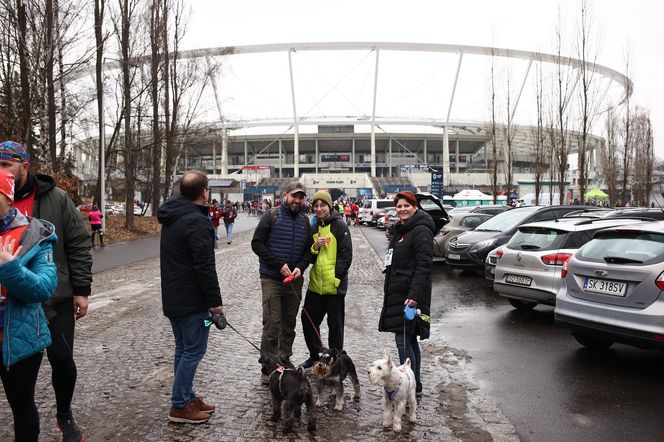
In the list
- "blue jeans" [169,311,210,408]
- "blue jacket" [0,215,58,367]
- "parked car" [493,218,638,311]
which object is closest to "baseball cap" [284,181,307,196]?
"blue jeans" [169,311,210,408]

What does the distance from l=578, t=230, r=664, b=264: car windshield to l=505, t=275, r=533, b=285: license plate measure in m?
1.80

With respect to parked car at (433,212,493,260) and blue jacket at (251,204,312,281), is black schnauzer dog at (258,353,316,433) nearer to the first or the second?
blue jacket at (251,204,312,281)

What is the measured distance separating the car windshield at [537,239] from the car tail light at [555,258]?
229 mm

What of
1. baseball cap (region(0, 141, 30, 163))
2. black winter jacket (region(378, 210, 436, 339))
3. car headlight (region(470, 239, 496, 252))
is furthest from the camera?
car headlight (region(470, 239, 496, 252))

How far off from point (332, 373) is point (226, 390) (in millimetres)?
1073

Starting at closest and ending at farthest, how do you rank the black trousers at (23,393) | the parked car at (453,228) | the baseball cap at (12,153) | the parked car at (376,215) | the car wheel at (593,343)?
the black trousers at (23,393) → the baseball cap at (12,153) → the car wheel at (593,343) → the parked car at (453,228) → the parked car at (376,215)

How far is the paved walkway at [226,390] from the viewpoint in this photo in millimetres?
3730

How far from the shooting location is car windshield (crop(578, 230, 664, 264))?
16.6 ft

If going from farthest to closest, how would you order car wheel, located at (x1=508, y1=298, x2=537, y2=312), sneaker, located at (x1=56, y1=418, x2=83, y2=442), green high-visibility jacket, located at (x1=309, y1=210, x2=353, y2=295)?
1. car wheel, located at (x1=508, y1=298, x2=537, y2=312)
2. green high-visibility jacket, located at (x1=309, y1=210, x2=353, y2=295)
3. sneaker, located at (x1=56, y1=418, x2=83, y2=442)

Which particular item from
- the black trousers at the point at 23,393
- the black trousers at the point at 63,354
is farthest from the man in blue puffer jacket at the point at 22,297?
the black trousers at the point at 63,354

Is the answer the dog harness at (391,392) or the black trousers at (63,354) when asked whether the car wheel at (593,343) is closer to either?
the dog harness at (391,392)

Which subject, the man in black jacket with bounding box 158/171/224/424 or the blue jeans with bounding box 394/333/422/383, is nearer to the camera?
the man in black jacket with bounding box 158/171/224/424

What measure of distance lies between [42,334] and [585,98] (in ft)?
74.8

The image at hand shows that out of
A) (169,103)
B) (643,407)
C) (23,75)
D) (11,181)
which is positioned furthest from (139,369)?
(169,103)
